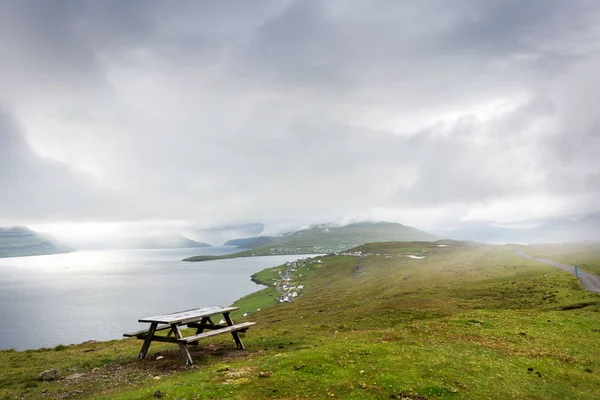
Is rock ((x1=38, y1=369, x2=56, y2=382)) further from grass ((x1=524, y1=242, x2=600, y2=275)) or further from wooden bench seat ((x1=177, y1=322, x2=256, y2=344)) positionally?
grass ((x1=524, y1=242, x2=600, y2=275))

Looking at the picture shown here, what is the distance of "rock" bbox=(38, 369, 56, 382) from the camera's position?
2006 centimetres

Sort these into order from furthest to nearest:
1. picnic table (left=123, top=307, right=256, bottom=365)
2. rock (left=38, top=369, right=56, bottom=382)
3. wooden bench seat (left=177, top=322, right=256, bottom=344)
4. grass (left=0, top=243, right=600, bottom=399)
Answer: picnic table (left=123, top=307, right=256, bottom=365), wooden bench seat (left=177, top=322, right=256, bottom=344), rock (left=38, top=369, right=56, bottom=382), grass (left=0, top=243, right=600, bottom=399)

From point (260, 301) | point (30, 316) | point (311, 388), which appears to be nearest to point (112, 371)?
point (311, 388)

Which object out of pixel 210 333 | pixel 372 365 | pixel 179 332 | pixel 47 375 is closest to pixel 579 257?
pixel 372 365

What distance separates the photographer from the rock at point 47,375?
790 inches

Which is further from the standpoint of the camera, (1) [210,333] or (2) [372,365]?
(1) [210,333]

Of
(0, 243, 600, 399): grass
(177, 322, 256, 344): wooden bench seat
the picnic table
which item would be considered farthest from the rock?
(177, 322, 256, 344): wooden bench seat

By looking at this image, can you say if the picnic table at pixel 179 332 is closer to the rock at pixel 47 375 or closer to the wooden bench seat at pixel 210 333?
the wooden bench seat at pixel 210 333

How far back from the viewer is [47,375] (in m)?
20.4

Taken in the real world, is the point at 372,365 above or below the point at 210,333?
below

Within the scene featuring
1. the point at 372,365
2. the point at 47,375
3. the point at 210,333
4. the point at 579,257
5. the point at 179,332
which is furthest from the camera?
the point at 579,257

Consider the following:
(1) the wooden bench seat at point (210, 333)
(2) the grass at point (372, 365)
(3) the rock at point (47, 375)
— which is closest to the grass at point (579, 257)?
(2) the grass at point (372, 365)

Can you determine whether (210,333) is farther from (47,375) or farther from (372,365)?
(372,365)

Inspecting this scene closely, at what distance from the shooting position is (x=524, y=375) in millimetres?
16906
